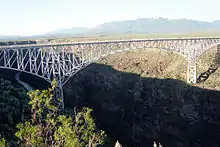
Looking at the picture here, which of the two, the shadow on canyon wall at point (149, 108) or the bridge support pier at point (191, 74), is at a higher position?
the bridge support pier at point (191, 74)

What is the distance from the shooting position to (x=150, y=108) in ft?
153

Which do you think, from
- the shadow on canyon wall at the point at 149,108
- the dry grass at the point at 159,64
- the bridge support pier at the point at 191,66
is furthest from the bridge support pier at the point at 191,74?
the dry grass at the point at 159,64

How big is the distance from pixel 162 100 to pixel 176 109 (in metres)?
3.32

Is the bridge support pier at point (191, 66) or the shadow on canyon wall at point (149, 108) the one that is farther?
the bridge support pier at point (191, 66)

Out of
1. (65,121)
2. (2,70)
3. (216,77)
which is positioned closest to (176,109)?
(216,77)

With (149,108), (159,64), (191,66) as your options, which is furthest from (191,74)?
(159,64)

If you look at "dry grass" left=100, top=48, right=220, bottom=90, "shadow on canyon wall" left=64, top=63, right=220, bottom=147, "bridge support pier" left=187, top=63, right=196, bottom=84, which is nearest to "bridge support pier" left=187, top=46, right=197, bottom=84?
"bridge support pier" left=187, top=63, right=196, bottom=84

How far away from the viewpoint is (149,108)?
154ft

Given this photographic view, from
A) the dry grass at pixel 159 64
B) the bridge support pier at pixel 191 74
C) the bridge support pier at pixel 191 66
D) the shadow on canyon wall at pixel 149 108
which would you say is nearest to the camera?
the shadow on canyon wall at pixel 149 108

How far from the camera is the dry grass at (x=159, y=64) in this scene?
168 feet

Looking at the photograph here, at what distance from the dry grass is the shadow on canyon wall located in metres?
1.77

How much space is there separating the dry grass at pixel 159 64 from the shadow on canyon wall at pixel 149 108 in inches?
69.5

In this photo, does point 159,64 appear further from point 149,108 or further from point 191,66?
point 149,108

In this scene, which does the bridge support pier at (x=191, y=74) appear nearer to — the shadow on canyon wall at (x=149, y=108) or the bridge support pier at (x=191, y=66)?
the bridge support pier at (x=191, y=66)
